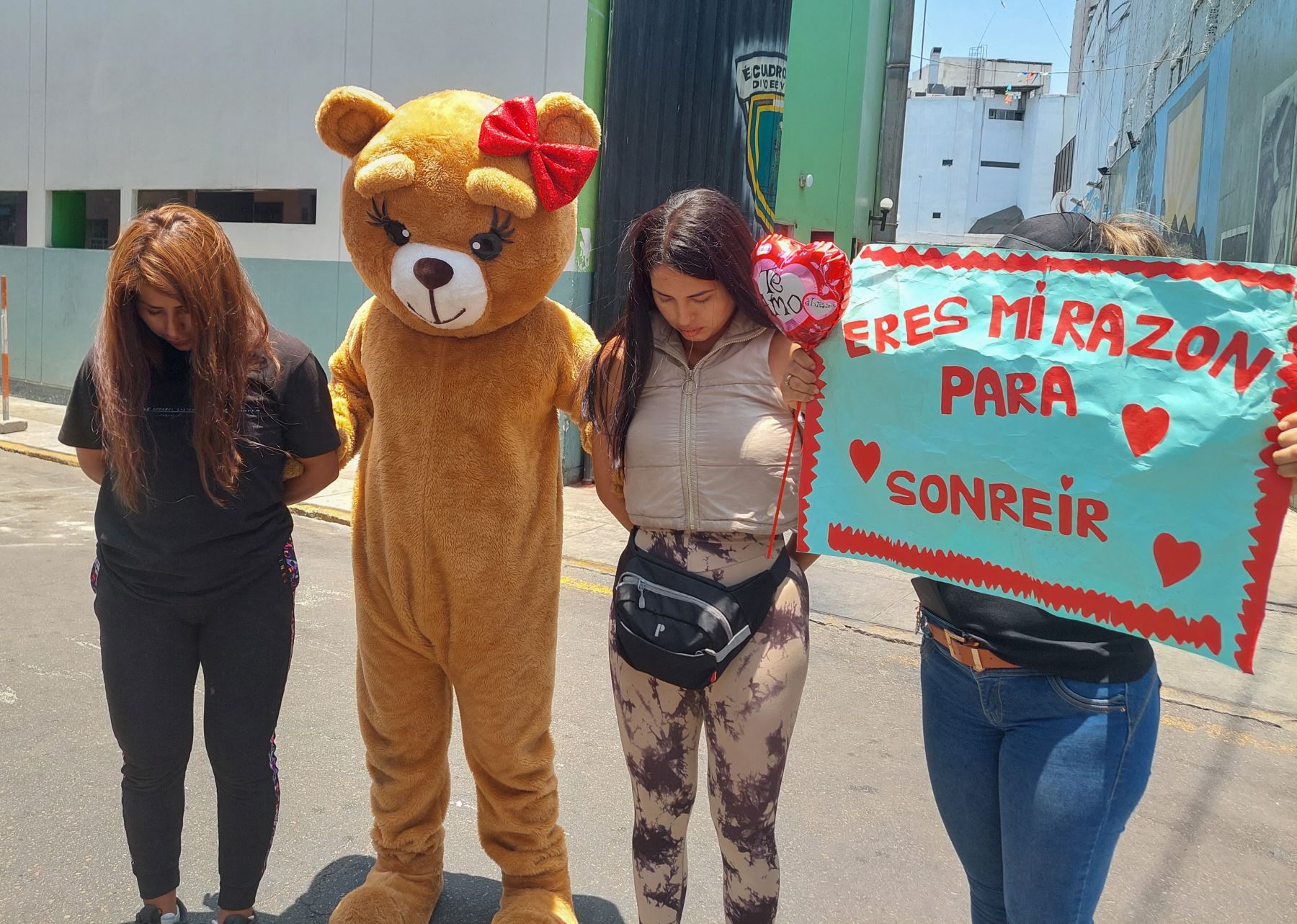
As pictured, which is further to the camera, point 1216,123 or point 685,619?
point 1216,123

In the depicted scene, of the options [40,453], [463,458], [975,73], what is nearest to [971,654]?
[463,458]

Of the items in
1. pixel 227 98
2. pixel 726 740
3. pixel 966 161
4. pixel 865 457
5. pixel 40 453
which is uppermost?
pixel 966 161

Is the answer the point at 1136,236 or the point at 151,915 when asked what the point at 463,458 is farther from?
the point at 1136,236

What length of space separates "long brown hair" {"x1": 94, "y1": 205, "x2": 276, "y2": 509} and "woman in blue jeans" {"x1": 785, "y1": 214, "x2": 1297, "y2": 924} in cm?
158

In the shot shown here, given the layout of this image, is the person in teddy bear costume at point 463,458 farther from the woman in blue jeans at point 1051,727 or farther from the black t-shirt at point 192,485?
the woman in blue jeans at point 1051,727

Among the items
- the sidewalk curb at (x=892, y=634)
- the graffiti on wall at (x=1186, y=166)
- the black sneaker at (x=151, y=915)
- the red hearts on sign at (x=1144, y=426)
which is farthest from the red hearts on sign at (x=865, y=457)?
the graffiti on wall at (x=1186, y=166)

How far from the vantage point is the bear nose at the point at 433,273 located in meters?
2.52

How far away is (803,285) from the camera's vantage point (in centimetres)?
205

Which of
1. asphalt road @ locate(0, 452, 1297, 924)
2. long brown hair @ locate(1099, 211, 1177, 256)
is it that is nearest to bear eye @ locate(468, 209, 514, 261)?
asphalt road @ locate(0, 452, 1297, 924)

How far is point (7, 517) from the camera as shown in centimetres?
697

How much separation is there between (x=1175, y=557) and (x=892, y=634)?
144 inches

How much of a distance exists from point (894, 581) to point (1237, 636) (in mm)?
4640

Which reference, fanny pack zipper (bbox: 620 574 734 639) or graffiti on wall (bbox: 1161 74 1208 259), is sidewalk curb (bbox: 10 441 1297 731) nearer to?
fanny pack zipper (bbox: 620 574 734 639)

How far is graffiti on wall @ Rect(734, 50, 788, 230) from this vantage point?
8070 mm
